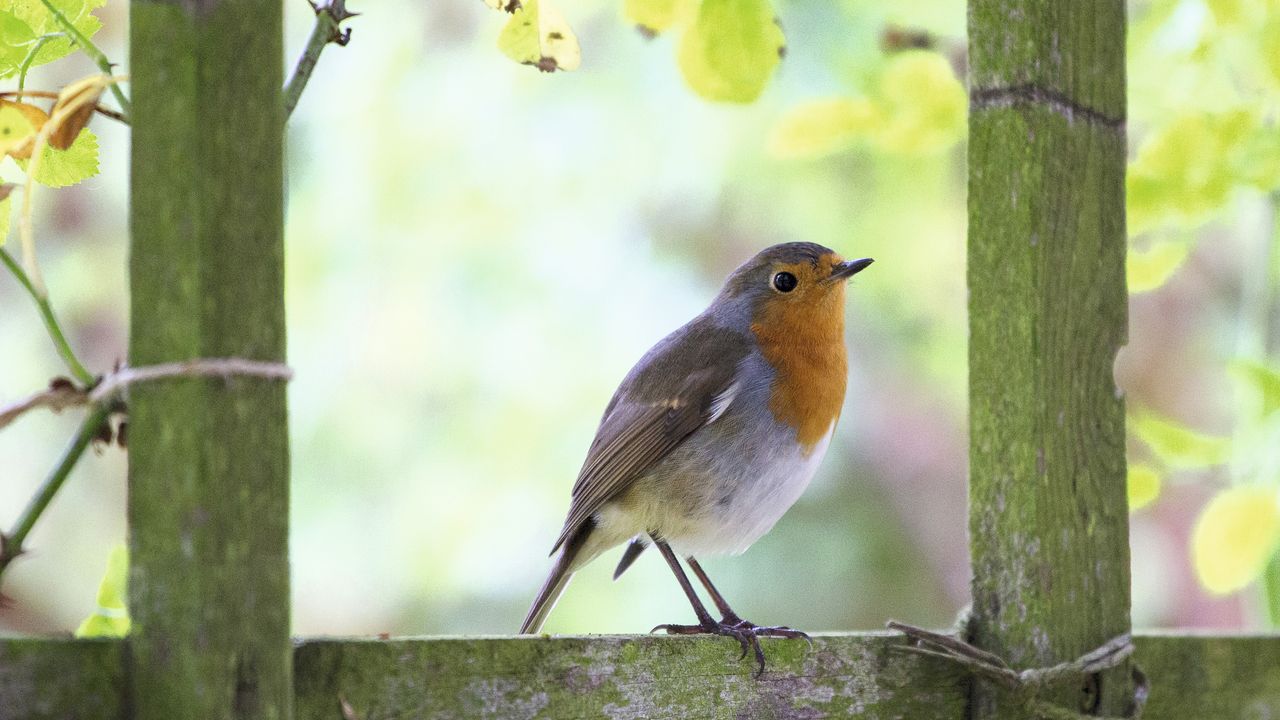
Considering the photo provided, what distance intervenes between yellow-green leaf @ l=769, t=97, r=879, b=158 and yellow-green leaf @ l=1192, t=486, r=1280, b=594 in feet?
3.59

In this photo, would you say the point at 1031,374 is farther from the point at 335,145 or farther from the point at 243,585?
the point at 335,145

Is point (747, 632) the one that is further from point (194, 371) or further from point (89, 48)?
point (89, 48)

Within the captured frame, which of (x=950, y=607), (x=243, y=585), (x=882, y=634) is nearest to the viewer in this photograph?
(x=243, y=585)

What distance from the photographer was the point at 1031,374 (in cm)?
218

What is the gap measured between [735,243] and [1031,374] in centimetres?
459

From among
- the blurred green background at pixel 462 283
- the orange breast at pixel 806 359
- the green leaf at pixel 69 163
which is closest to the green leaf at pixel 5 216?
the green leaf at pixel 69 163

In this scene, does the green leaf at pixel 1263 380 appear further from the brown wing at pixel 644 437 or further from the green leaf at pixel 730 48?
the green leaf at pixel 730 48

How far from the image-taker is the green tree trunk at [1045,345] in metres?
2.17

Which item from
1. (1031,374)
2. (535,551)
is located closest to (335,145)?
(535,551)

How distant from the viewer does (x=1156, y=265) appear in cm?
269

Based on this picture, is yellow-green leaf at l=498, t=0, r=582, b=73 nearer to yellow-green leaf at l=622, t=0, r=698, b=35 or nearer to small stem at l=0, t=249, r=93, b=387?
yellow-green leaf at l=622, t=0, r=698, b=35

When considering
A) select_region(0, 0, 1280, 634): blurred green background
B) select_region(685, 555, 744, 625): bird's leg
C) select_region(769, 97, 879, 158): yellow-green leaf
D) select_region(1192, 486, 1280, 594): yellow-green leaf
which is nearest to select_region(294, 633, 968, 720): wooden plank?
select_region(685, 555, 744, 625): bird's leg

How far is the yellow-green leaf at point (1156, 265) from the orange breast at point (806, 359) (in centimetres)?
65

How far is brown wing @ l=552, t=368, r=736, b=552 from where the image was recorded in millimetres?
2830
